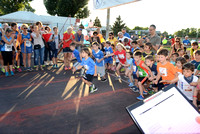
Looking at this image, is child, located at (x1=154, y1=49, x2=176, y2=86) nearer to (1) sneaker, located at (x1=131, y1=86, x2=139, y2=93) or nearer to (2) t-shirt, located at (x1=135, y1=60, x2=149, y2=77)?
(2) t-shirt, located at (x1=135, y1=60, x2=149, y2=77)

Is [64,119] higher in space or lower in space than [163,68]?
lower

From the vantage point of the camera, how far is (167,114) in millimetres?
1035

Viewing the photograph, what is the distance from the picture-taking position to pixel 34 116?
3240mm

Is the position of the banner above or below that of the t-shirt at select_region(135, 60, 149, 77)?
above

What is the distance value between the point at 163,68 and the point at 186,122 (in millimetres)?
3025

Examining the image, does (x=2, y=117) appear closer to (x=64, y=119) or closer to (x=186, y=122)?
(x=64, y=119)

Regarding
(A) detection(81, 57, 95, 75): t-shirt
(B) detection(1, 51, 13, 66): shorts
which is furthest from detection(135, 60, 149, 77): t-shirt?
(B) detection(1, 51, 13, 66): shorts

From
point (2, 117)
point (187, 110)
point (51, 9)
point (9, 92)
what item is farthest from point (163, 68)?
point (51, 9)

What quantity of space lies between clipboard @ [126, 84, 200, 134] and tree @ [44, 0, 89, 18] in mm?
39124

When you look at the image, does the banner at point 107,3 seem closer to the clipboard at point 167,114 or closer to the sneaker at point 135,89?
the sneaker at point 135,89

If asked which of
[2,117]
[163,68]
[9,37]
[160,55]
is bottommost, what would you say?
[2,117]

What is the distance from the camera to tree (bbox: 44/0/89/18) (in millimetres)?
36566

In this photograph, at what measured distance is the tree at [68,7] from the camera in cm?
3657

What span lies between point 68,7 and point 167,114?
3958 cm
